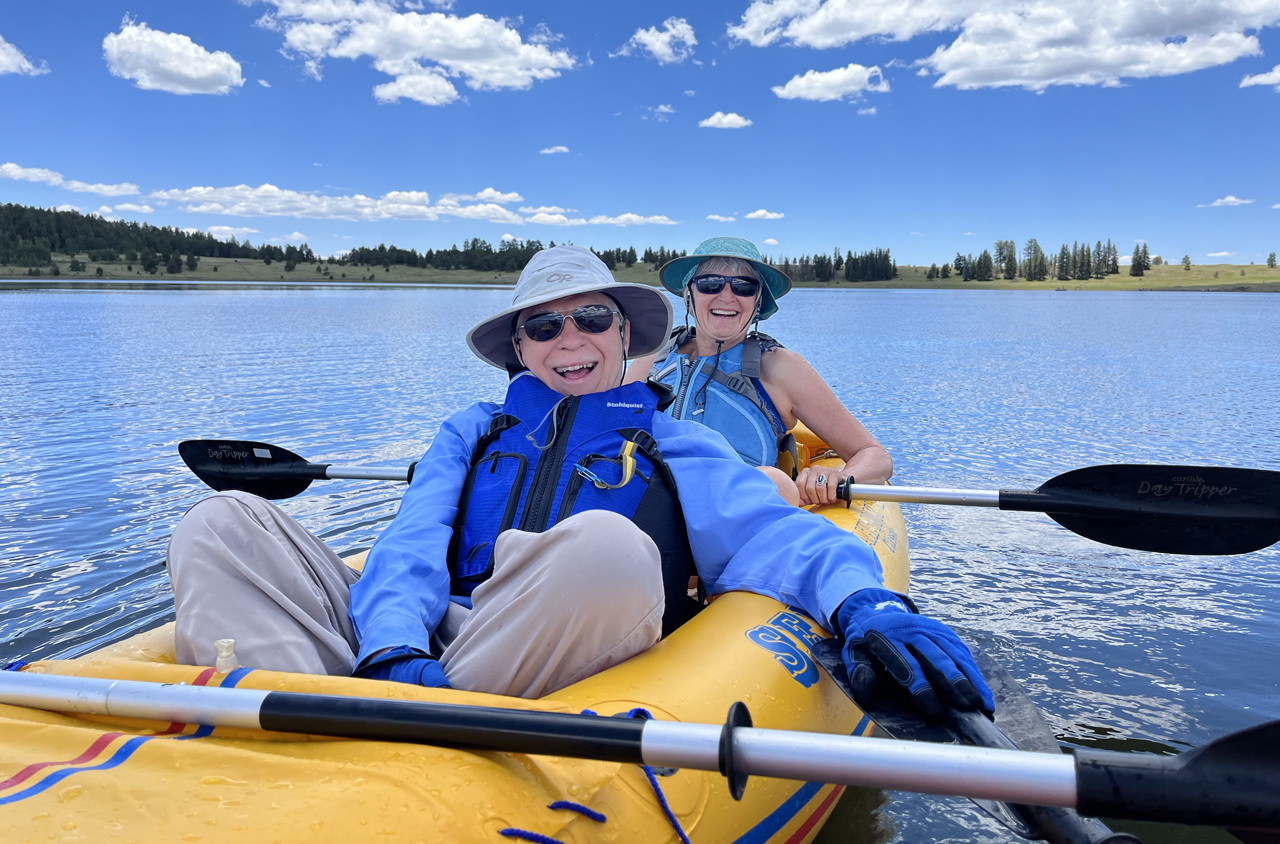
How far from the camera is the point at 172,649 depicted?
2.44 meters

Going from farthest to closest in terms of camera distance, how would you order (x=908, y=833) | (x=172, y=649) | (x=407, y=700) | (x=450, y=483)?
1. (x=908, y=833)
2. (x=450, y=483)
3. (x=172, y=649)
4. (x=407, y=700)

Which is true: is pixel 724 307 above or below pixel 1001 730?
above

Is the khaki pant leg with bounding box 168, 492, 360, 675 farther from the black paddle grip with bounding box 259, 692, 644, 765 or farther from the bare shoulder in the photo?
the bare shoulder

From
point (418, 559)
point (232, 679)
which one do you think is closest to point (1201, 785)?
point (232, 679)

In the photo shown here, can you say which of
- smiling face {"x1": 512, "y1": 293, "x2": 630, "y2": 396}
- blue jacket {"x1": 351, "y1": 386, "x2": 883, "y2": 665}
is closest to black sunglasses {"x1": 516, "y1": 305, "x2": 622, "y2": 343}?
smiling face {"x1": 512, "y1": 293, "x2": 630, "y2": 396}

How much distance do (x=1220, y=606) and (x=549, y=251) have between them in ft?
14.9

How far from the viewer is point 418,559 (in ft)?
7.92

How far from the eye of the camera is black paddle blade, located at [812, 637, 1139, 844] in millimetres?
1580

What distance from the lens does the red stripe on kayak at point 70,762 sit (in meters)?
1.38

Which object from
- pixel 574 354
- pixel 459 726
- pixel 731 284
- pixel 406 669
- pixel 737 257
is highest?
pixel 737 257

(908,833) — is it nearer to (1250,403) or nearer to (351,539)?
(351,539)

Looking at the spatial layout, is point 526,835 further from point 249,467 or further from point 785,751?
point 249,467

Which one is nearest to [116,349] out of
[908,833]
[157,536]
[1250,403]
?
[157,536]

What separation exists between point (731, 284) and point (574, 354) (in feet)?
5.72
